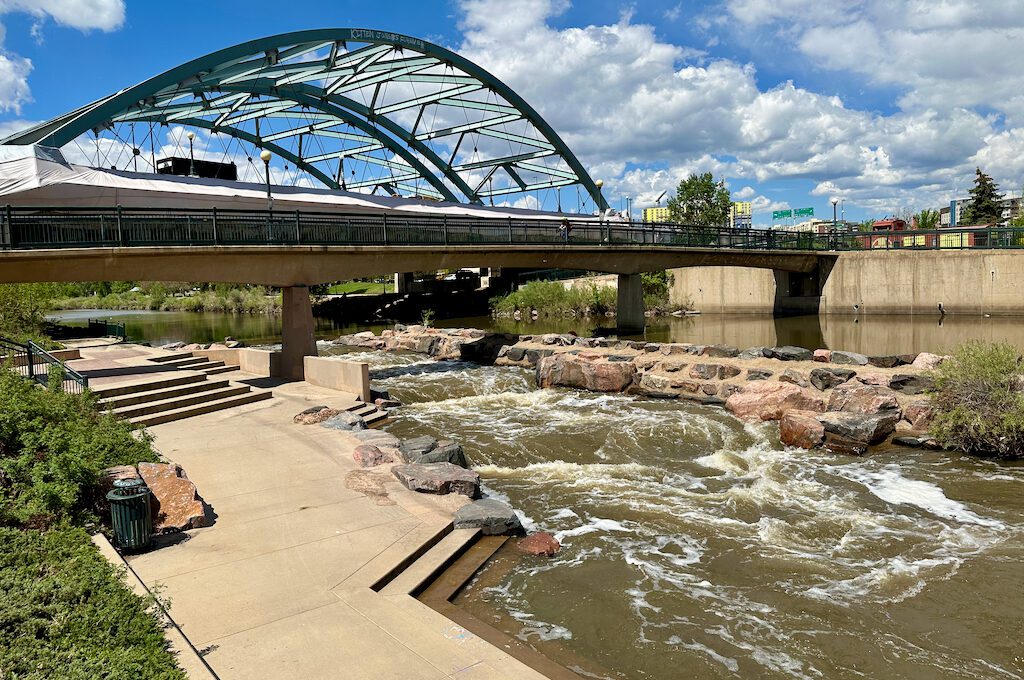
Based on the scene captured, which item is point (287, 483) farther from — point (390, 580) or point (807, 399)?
point (807, 399)

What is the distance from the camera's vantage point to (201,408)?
17438 millimetres

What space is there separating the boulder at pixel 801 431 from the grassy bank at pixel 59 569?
42.5 ft

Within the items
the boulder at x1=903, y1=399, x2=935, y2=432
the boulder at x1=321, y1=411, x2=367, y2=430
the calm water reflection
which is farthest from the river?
the calm water reflection

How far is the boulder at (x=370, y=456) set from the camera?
12492mm

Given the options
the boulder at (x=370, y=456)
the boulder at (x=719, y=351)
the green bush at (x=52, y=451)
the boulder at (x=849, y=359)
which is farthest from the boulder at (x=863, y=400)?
the green bush at (x=52, y=451)

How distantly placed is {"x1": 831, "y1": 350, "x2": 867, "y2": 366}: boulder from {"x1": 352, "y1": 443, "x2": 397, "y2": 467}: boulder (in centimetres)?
1486

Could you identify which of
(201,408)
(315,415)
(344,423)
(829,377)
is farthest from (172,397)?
(829,377)

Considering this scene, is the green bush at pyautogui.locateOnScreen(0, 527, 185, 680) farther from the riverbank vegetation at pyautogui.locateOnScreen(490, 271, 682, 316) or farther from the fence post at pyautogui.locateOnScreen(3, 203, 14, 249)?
the riverbank vegetation at pyautogui.locateOnScreen(490, 271, 682, 316)

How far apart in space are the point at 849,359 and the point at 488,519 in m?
15.6

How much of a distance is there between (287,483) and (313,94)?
45.6 meters

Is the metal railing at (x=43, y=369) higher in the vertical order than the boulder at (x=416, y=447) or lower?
higher

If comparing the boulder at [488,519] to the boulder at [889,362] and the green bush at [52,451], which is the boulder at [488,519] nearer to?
the green bush at [52,451]

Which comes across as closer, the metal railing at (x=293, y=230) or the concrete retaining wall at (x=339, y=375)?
the metal railing at (x=293, y=230)

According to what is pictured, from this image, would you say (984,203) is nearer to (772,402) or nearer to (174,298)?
(772,402)
